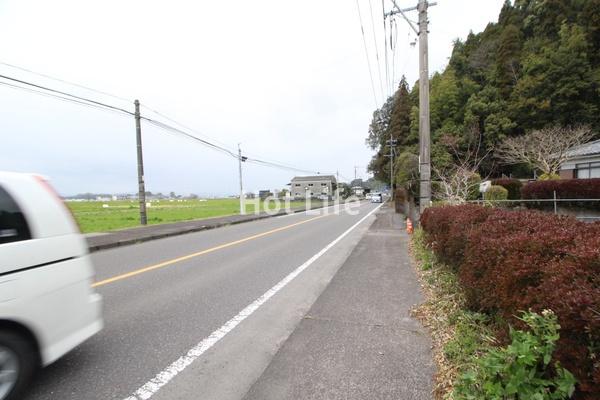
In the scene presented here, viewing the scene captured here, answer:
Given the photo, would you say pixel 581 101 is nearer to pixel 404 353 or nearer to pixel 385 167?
pixel 385 167

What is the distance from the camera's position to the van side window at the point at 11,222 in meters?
2.38

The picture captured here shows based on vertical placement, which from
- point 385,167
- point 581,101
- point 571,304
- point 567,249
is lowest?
point 571,304

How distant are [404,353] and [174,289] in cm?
390

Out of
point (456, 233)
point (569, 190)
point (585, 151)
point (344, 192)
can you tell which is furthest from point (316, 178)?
point (456, 233)

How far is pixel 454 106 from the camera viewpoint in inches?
1283

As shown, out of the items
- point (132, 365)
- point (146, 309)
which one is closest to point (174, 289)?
point (146, 309)

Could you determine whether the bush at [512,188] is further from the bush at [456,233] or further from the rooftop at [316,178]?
the rooftop at [316,178]

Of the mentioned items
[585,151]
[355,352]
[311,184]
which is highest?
[311,184]

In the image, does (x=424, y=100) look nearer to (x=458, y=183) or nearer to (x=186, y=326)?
(x=458, y=183)

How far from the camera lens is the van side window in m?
2.38

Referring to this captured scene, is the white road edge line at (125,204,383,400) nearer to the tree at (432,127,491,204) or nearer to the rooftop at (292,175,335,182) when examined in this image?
the tree at (432,127,491,204)

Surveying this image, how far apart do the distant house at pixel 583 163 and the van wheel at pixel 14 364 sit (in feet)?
76.1

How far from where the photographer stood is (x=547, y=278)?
2059mm

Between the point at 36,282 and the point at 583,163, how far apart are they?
2492cm
